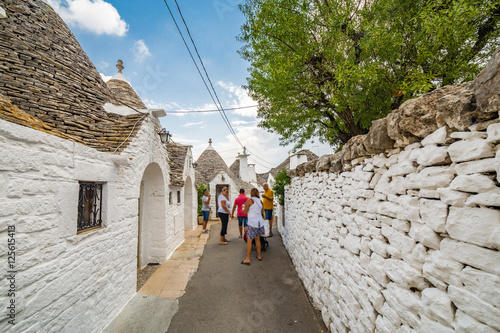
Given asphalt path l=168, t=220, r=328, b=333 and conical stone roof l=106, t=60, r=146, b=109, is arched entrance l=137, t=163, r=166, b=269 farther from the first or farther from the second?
conical stone roof l=106, t=60, r=146, b=109

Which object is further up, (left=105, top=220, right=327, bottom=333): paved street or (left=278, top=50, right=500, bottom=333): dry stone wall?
(left=278, top=50, right=500, bottom=333): dry stone wall

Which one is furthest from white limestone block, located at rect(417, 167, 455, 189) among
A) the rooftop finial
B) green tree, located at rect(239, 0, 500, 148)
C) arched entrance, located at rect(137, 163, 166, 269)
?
the rooftop finial

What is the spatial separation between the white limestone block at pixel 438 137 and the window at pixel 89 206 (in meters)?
3.74

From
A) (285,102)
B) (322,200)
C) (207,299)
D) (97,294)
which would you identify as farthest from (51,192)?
(285,102)

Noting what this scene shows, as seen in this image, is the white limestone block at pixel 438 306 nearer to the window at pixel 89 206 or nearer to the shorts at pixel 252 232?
the window at pixel 89 206

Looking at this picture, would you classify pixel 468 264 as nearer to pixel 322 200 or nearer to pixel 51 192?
pixel 322 200

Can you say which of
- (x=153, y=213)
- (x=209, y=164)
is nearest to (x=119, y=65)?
(x=153, y=213)

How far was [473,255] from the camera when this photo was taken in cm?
106

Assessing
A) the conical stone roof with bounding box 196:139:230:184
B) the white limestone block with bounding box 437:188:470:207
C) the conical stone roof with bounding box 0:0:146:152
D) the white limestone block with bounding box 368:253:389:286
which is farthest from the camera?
the conical stone roof with bounding box 196:139:230:184

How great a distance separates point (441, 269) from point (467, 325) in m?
0.27

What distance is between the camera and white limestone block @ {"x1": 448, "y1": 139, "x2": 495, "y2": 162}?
1.02 metres

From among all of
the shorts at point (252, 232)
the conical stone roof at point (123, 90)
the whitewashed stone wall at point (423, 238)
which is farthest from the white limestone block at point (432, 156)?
the conical stone roof at point (123, 90)

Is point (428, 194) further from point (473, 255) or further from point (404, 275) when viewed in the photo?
point (404, 275)

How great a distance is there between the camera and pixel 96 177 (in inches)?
113
